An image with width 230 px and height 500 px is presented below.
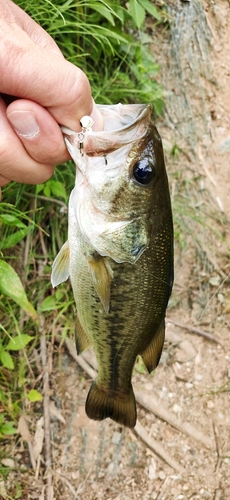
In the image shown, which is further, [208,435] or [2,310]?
[208,435]

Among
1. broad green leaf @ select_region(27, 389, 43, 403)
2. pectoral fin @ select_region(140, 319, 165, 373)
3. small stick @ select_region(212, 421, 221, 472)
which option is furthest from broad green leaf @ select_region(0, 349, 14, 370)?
small stick @ select_region(212, 421, 221, 472)

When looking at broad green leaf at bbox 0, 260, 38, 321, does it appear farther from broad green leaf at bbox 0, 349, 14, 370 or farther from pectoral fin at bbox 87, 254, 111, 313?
broad green leaf at bbox 0, 349, 14, 370

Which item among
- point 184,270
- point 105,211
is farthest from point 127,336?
point 184,270

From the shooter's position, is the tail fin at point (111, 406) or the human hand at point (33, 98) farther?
the tail fin at point (111, 406)

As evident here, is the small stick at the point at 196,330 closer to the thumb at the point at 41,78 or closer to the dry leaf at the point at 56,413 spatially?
the dry leaf at the point at 56,413

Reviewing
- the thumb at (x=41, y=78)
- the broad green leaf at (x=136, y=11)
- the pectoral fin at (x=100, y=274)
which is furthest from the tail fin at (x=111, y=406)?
the broad green leaf at (x=136, y=11)

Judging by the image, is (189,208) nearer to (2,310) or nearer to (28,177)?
(2,310)

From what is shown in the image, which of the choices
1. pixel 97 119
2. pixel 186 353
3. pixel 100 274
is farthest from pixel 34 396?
pixel 97 119

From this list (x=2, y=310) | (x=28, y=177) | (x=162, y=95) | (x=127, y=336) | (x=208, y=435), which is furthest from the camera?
(x=162, y=95)
